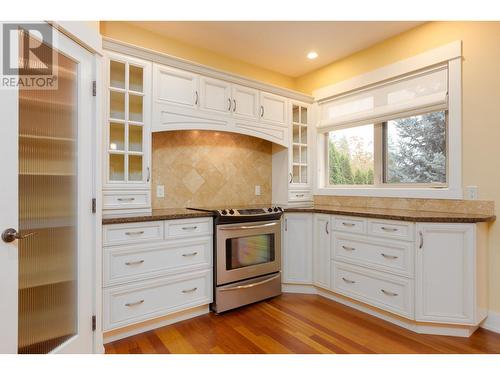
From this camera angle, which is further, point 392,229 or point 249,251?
point 249,251

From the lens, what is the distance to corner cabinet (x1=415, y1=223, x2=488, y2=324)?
84.0 inches

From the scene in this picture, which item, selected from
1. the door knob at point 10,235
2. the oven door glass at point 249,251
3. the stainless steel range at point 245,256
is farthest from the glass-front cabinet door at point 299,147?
the door knob at point 10,235

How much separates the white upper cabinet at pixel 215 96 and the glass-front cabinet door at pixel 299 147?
3.24 ft

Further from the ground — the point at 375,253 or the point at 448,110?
the point at 448,110

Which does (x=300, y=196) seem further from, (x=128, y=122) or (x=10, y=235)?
(x=10, y=235)

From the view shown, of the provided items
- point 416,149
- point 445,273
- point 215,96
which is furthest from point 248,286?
point 416,149

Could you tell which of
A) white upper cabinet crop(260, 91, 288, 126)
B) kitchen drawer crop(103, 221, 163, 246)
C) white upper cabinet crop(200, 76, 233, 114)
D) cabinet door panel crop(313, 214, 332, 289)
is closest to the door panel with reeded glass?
kitchen drawer crop(103, 221, 163, 246)

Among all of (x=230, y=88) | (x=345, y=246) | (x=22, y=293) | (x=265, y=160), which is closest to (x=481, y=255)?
(x=345, y=246)

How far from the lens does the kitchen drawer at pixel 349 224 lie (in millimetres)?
2650

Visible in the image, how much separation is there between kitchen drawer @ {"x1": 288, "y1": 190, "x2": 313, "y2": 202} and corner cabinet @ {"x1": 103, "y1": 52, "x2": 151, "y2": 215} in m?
1.72

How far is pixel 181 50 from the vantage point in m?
3.02

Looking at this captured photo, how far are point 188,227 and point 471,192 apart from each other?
7.96 feet

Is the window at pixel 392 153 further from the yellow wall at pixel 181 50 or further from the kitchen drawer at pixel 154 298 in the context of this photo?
the kitchen drawer at pixel 154 298
